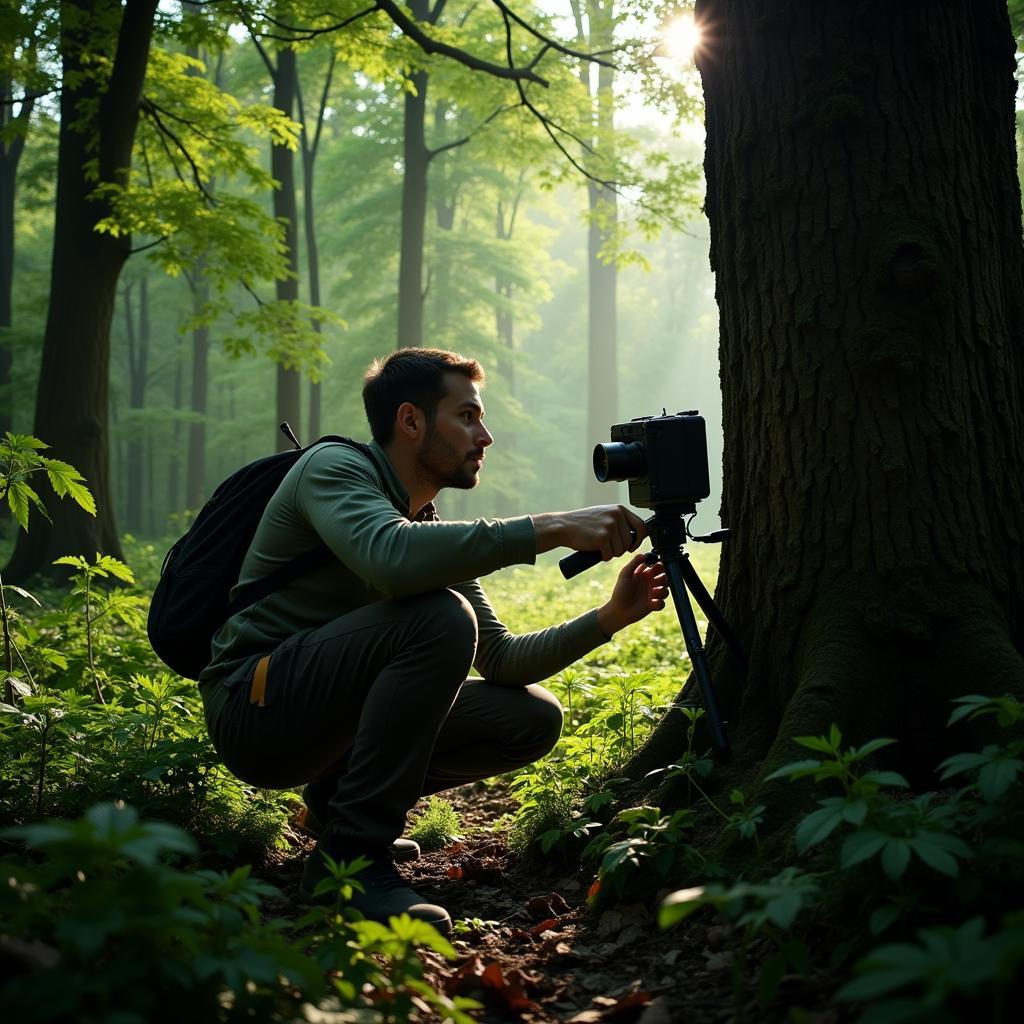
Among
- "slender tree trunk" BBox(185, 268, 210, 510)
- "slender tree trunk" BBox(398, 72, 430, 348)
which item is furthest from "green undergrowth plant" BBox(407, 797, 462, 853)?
"slender tree trunk" BBox(185, 268, 210, 510)

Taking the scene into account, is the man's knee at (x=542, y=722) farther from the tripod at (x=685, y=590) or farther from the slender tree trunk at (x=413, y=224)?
the slender tree trunk at (x=413, y=224)

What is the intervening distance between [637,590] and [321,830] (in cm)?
153

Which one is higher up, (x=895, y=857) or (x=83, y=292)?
(x=83, y=292)

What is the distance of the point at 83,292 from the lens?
8.90 m

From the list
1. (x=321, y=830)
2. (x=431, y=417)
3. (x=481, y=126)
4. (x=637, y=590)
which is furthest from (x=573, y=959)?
(x=481, y=126)

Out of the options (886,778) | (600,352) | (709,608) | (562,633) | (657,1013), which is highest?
(600,352)

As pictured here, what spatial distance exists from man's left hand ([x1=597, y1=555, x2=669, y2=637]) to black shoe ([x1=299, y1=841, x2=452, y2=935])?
1.03m

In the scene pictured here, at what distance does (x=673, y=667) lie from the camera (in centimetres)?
591

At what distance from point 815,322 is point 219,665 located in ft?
7.09

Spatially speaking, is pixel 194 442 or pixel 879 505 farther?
pixel 194 442

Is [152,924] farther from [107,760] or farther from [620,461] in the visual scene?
[107,760]

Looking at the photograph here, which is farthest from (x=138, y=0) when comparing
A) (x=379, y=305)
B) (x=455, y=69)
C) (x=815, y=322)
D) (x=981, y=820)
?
(x=379, y=305)

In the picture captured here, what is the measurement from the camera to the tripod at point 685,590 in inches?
113

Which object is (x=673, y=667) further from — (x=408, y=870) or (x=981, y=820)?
(x=981, y=820)
